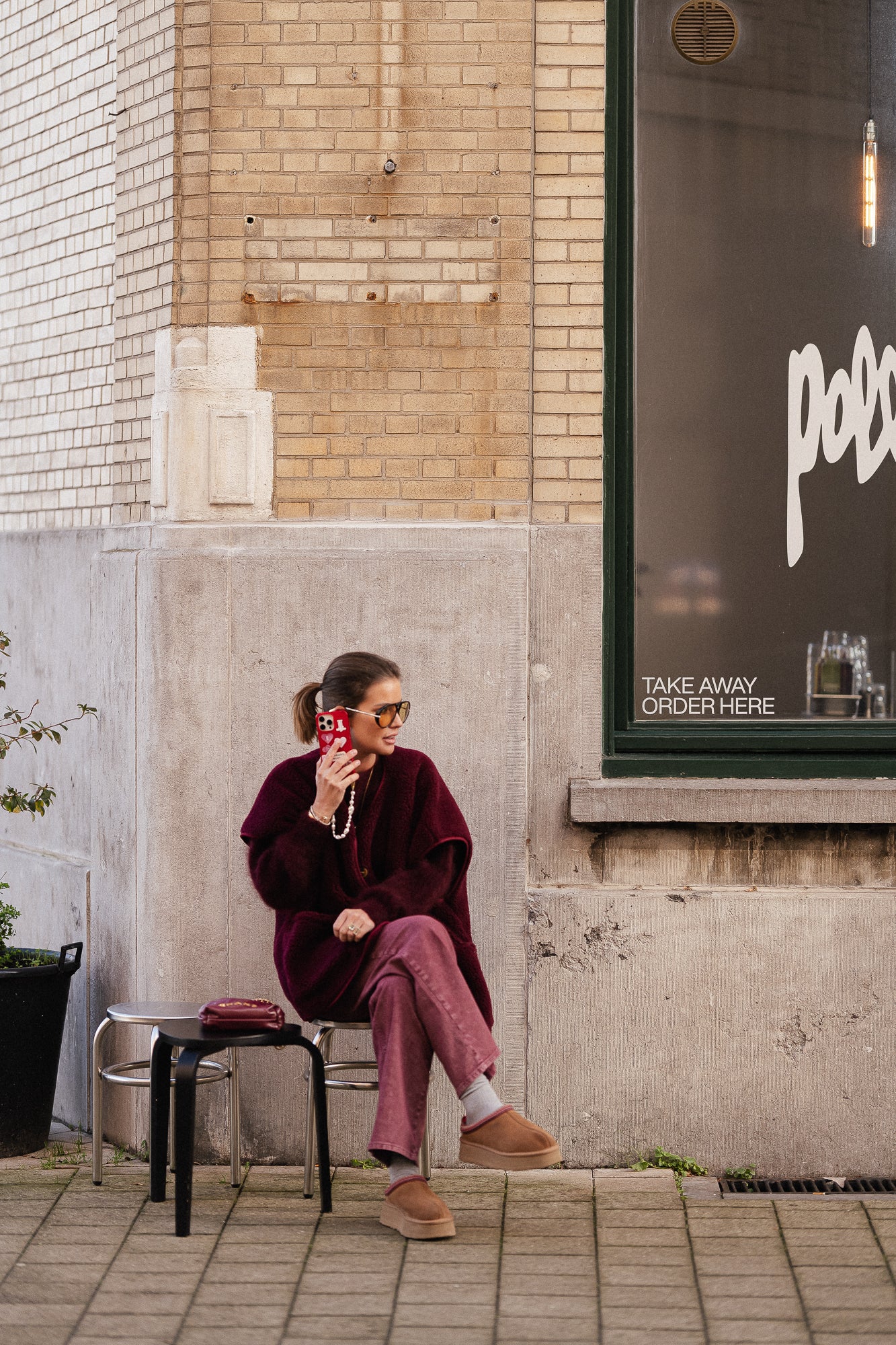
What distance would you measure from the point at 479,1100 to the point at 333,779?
1.00 m

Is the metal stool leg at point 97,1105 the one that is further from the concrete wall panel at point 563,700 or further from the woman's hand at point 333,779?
the concrete wall panel at point 563,700

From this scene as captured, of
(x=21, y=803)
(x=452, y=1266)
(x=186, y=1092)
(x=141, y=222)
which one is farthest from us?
(x=141, y=222)

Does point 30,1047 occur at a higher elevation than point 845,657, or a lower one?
lower

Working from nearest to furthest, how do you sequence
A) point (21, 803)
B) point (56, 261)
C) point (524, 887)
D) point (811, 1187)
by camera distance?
point (811, 1187)
point (524, 887)
point (21, 803)
point (56, 261)

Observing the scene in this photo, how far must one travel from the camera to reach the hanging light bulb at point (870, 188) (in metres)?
5.70

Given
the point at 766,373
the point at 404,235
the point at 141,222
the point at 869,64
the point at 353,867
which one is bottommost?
the point at 353,867

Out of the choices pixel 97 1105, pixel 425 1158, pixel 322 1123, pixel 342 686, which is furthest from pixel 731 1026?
pixel 97 1105

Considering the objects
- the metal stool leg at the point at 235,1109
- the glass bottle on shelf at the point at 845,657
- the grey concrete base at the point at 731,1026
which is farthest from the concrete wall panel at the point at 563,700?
the metal stool leg at the point at 235,1109

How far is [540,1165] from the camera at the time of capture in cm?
458

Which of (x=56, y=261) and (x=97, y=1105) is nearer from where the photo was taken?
(x=97, y=1105)

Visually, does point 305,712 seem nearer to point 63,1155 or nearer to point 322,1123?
point 322,1123

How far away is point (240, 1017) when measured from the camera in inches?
186

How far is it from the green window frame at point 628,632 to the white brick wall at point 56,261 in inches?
71.8

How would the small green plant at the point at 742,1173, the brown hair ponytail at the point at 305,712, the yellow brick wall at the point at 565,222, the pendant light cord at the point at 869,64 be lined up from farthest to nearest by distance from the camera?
1. the pendant light cord at the point at 869,64
2. the yellow brick wall at the point at 565,222
3. the small green plant at the point at 742,1173
4. the brown hair ponytail at the point at 305,712
